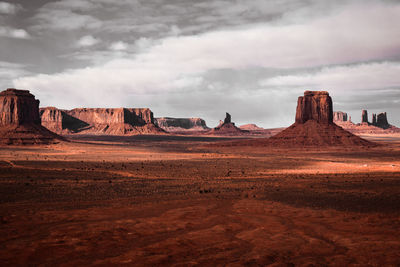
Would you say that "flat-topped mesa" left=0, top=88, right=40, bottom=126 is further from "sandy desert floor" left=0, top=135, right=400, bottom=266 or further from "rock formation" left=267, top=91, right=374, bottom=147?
"sandy desert floor" left=0, top=135, right=400, bottom=266

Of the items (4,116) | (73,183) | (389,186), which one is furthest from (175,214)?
(4,116)

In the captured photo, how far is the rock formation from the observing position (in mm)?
81312

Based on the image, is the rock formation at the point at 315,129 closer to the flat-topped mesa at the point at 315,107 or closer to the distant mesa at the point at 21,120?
the flat-topped mesa at the point at 315,107

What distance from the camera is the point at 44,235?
36.0 feet

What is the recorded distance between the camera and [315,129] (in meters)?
85.8

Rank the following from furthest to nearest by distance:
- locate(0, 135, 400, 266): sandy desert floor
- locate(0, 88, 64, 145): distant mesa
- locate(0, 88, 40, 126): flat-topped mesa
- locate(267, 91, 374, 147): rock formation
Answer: locate(0, 88, 40, 126): flat-topped mesa → locate(0, 88, 64, 145): distant mesa → locate(267, 91, 374, 147): rock formation → locate(0, 135, 400, 266): sandy desert floor

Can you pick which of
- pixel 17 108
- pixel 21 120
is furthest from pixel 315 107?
pixel 17 108

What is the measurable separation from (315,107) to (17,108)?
3334 inches

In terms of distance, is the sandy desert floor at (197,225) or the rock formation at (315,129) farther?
the rock formation at (315,129)

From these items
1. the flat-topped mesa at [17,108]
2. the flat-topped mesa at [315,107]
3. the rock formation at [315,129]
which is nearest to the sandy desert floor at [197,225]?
the rock formation at [315,129]

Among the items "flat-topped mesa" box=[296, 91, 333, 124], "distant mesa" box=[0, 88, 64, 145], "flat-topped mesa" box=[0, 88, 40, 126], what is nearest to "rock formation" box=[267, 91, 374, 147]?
"flat-topped mesa" box=[296, 91, 333, 124]

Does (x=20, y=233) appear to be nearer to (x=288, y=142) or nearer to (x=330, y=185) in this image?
Result: (x=330, y=185)

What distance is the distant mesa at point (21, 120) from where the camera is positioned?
8400cm

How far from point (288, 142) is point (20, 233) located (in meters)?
78.0
